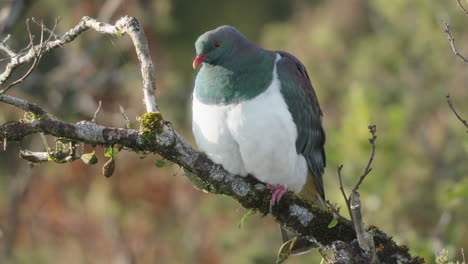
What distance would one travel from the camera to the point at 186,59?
62.8ft

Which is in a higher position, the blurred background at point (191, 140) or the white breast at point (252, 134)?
the blurred background at point (191, 140)

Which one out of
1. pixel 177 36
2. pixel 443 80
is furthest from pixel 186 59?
pixel 443 80

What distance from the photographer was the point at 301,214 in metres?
4.55

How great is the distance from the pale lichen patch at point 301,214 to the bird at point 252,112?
0.37ft

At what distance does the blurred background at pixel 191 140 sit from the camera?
32.1ft

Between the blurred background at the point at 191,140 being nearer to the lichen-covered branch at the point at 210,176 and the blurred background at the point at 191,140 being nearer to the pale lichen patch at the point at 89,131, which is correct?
the lichen-covered branch at the point at 210,176

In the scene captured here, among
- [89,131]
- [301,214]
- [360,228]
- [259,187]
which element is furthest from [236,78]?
[360,228]

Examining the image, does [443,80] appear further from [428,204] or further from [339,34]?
[339,34]

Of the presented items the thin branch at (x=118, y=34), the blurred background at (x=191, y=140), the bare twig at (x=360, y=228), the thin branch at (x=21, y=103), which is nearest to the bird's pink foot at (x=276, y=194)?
the bare twig at (x=360, y=228)

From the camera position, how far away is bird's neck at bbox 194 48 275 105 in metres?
4.80

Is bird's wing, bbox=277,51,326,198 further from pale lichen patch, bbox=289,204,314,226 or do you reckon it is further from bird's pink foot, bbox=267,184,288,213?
pale lichen patch, bbox=289,204,314,226

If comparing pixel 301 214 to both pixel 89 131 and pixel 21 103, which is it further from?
pixel 21 103

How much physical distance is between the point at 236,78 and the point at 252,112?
0.28 meters

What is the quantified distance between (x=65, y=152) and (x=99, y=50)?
7.61 meters
